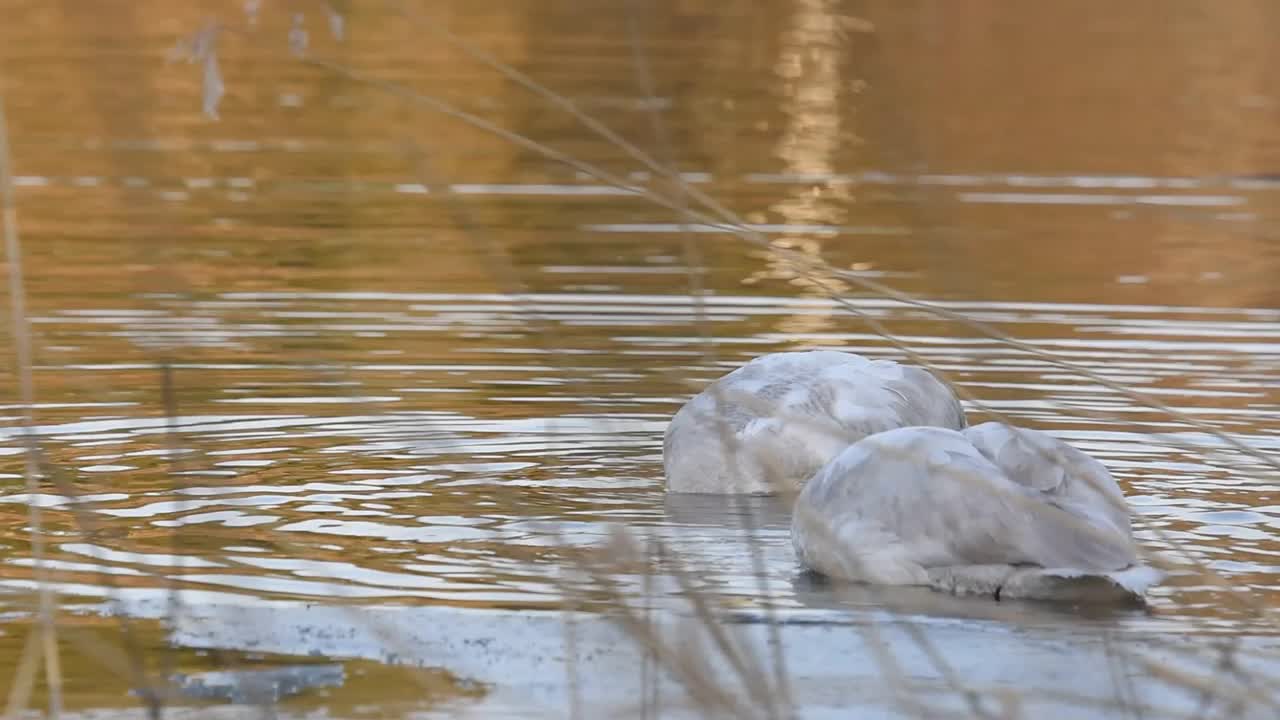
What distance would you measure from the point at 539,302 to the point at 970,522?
5.46 metres

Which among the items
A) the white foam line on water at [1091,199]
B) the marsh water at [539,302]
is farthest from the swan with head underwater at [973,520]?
the white foam line on water at [1091,199]

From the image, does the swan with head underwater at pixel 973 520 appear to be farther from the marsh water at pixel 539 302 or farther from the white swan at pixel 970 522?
the marsh water at pixel 539 302

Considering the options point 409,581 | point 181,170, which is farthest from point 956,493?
point 181,170

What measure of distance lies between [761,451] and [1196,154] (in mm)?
12662

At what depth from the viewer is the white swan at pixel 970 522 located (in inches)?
249

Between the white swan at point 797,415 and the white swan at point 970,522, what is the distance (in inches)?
39.8

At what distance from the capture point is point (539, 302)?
11656mm

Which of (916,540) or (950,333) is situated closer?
(916,540)

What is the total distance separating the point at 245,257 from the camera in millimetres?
13258

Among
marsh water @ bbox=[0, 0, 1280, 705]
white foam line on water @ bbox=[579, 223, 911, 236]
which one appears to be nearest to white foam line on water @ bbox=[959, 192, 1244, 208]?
marsh water @ bbox=[0, 0, 1280, 705]

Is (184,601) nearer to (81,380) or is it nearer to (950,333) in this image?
(81,380)

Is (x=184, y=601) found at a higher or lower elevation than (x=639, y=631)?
lower

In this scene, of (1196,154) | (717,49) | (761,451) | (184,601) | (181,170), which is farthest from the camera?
(717,49)

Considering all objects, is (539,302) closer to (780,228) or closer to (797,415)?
(780,228)
